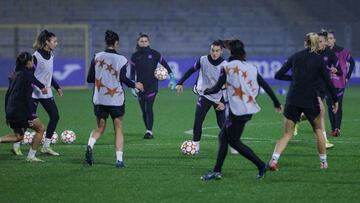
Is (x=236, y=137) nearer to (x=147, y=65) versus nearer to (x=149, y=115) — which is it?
(x=149, y=115)

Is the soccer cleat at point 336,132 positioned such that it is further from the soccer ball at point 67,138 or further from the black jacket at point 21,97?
the black jacket at point 21,97

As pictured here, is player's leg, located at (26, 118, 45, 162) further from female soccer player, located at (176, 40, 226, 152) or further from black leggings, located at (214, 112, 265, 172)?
black leggings, located at (214, 112, 265, 172)

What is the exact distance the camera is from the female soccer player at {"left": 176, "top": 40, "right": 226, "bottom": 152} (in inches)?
527

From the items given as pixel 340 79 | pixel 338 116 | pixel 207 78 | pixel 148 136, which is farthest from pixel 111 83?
pixel 338 116

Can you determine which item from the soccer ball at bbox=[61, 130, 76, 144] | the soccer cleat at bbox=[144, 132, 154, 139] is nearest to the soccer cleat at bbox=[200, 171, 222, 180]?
the soccer ball at bbox=[61, 130, 76, 144]

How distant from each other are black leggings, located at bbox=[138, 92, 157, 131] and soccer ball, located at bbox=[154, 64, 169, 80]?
1.41ft

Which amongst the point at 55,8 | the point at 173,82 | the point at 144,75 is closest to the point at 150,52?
the point at 144,75

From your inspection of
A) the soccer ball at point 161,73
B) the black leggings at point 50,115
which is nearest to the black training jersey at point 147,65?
the soccer ball at point 161,73

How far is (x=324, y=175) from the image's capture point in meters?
11.1

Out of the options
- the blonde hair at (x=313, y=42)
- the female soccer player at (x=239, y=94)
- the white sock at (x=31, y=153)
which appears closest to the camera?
the female soccer player at (x=239, y=94)

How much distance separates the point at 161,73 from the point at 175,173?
5724 mm

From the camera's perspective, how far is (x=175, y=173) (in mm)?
11383

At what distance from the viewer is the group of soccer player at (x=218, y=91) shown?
10.6 metres

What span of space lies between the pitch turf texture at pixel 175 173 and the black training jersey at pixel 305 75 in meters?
1.07
